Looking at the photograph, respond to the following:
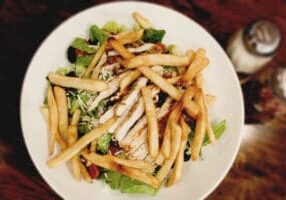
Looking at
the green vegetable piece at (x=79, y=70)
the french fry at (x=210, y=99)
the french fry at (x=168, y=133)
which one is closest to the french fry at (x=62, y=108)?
the green vegetable piece at (x=79, y=70)

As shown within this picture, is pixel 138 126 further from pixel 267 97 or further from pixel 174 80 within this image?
pixel 267 97

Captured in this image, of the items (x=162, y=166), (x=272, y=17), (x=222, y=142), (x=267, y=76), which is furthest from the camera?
(x=272, y=17)

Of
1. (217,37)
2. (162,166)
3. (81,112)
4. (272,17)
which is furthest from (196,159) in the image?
(272,17)

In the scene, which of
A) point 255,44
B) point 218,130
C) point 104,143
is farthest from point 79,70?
point 255,44

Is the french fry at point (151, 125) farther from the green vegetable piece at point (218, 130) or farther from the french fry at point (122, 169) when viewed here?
the green vegetable piece at point (218, 130)

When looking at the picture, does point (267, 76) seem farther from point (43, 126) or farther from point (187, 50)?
point (43, 126)

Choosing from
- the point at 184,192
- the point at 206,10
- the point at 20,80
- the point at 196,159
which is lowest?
the point at 184,192
